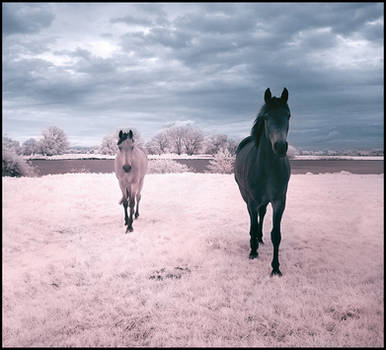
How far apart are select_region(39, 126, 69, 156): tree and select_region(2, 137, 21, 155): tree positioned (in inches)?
677

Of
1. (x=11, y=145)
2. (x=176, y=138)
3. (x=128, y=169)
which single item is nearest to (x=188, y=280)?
(x=128, y=169)

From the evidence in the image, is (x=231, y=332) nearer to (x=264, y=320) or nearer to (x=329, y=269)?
(x=264, y=320)

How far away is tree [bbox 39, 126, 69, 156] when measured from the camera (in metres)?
40.2

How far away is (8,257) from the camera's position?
18.6ft

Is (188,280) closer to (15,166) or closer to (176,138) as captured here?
(15,166)

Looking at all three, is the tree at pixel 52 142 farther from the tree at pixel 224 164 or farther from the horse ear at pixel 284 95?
the horse ear at pixel 284 95

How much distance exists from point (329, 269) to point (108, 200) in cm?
857

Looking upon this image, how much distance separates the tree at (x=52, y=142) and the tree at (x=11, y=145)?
17.2 meters

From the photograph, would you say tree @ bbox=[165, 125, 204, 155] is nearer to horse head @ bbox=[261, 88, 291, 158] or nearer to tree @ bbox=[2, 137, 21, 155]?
tree @ bbox=[2, 137, 21, 155]

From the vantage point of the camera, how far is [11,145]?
21.6 m

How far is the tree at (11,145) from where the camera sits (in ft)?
66.0

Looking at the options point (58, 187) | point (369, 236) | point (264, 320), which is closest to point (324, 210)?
point (369, 236)

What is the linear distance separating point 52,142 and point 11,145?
19.7m

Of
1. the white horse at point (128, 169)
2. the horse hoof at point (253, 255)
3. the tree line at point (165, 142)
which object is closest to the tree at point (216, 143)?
the tree line at point (165, 142)
